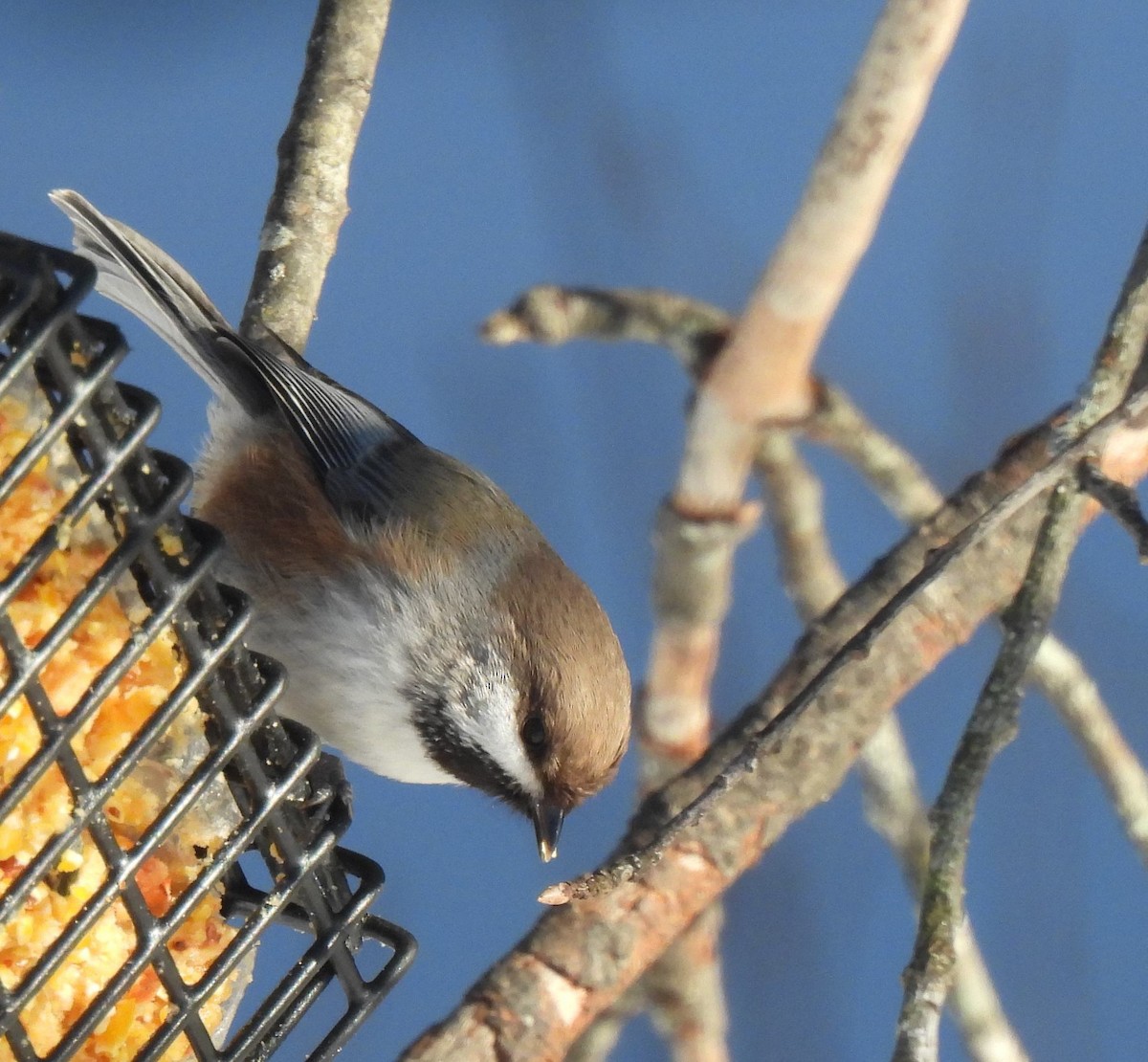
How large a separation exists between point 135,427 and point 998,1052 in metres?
2.02

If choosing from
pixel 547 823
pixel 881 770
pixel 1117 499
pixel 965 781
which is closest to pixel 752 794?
pixel 547 823

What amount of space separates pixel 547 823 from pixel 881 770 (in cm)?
134

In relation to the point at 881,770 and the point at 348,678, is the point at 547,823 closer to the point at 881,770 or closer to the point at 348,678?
the point at 348,678

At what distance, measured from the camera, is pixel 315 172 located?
77.8 inches

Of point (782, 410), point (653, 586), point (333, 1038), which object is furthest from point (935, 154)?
point (333, 1038)

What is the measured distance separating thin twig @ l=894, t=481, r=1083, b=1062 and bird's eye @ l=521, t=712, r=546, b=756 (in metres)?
0.44

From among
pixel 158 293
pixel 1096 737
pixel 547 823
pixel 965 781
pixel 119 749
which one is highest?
pixel 1096 737

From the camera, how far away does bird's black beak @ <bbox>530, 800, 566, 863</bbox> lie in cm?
163

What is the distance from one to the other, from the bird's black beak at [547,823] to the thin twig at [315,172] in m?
0.76

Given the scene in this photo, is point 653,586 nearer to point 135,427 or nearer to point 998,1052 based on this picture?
point 998,1052

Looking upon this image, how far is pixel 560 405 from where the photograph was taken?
11.9ft

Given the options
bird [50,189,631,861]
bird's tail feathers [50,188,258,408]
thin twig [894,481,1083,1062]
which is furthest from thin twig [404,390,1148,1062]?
bird's tail feathers [50,188,258,408]

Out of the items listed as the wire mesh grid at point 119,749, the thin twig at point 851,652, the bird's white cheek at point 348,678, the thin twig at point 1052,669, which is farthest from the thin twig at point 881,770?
the wire mesh grid at point 119,749

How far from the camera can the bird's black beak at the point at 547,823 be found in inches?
64.0
